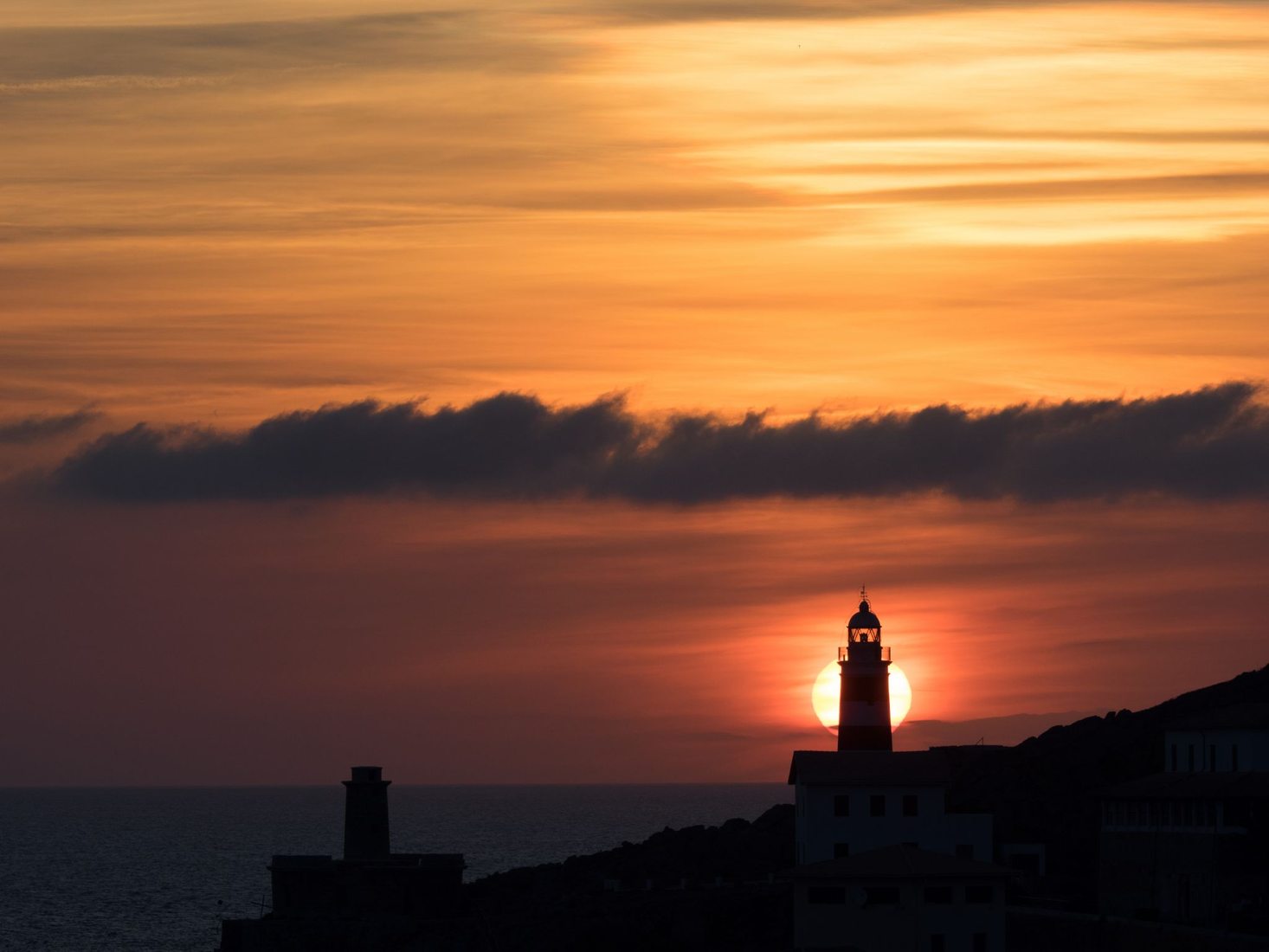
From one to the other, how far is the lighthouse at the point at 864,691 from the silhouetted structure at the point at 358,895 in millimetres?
17053

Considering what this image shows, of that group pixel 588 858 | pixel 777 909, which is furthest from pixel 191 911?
pixel 777 909

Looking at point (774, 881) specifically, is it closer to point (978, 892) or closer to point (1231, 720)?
point (978, 892)

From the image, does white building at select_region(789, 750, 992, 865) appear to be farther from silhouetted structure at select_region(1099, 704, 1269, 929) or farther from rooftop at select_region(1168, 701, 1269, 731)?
rooftop at select_region(1168, 701, 1269, 731)

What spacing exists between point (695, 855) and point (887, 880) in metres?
30.7

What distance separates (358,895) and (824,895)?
2842 cm

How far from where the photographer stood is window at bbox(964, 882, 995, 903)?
64938mm

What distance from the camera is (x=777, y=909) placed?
241ft

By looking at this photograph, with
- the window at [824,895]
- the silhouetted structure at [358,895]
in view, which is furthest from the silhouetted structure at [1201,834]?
the silhouetted structure at [358,895]

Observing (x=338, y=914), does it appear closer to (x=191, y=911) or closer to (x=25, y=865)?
(x=191, y=911)

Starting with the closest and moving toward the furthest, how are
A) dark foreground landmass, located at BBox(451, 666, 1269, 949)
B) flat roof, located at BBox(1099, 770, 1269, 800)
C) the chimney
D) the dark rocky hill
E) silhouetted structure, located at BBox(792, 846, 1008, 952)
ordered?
silhouetted structure, located at BBox(792, 846, 1008, 952) < flat roof, located at BBox(1099, 770, 1269, 800) < dark foreground landmass, located at BBox(451, 666, 1269, 949) < the dark rocky hill < the chimney

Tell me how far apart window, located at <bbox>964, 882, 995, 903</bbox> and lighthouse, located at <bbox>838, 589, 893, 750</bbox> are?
1867cm

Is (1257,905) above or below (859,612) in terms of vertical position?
below

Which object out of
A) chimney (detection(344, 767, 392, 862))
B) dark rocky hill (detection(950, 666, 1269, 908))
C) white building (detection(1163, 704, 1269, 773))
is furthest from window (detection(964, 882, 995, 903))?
chimney (detection(344, 767, 392, 862))

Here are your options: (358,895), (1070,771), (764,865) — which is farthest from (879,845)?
(358,895)
